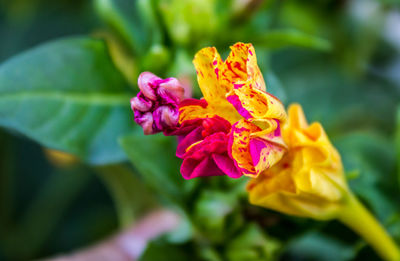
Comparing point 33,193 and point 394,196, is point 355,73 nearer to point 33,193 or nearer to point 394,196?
point 394,196

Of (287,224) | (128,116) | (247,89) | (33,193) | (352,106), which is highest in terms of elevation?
(247,89)

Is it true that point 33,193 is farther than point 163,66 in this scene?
Yes

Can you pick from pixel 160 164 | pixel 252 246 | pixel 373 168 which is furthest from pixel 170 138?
pixel 373 168

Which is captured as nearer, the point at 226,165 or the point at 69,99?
the point at 226,165

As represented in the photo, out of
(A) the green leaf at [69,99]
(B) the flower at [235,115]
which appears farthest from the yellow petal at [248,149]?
(A) the green leaf at [69,99]

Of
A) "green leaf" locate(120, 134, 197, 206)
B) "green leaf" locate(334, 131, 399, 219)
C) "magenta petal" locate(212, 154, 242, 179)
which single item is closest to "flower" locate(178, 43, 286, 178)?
"magenta petal" locate(212, 154, 242, 179)

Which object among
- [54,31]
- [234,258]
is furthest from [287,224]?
[54,31]

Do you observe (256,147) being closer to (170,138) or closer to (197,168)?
(197,168)
